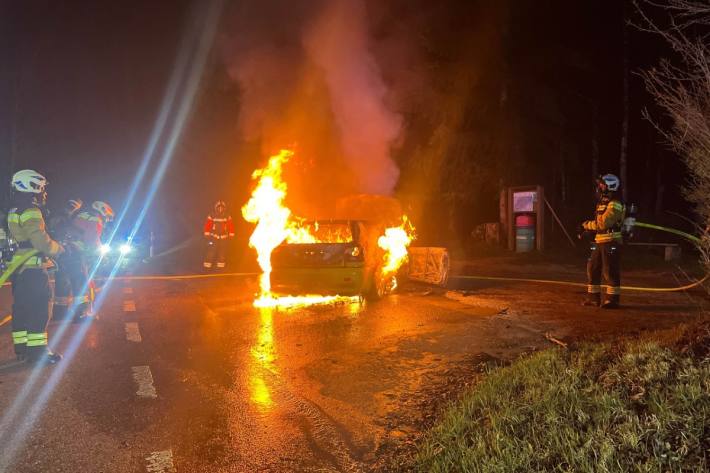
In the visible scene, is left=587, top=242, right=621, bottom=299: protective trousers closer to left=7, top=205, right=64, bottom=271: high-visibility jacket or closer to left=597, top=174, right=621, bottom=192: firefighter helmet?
left=597, top=174, right=621, bottom=192: firefighter helmet

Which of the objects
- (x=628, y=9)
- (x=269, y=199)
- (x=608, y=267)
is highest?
(x=628, y=9)

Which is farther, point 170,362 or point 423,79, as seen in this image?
point 423,79

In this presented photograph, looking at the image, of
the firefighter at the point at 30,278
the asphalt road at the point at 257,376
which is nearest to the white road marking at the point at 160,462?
the asphalt road at the point at 257,376

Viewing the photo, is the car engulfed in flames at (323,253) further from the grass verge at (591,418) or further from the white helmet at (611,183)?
the grass verge at (591,418)

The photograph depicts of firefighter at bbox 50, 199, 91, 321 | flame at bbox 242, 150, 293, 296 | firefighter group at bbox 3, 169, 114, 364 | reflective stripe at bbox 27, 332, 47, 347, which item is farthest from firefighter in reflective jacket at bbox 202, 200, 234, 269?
reflective stripe at bbox 27, 332, 47, 347

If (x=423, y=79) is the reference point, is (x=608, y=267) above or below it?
below

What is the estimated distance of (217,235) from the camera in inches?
561

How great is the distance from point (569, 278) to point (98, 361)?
980 centimetres

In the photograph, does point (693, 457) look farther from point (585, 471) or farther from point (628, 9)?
point (628, 9)

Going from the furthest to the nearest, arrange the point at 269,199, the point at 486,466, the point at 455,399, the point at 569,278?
the point at 569,278 → the point at 269,199 → the point at 455,399 → the point at 486,466

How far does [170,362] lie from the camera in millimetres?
5625

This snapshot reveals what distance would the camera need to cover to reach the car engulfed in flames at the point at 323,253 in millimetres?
8336

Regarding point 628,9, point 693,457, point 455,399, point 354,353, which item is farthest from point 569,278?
point 628,9

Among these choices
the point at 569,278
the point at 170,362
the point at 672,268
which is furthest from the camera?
the point at 672,268
